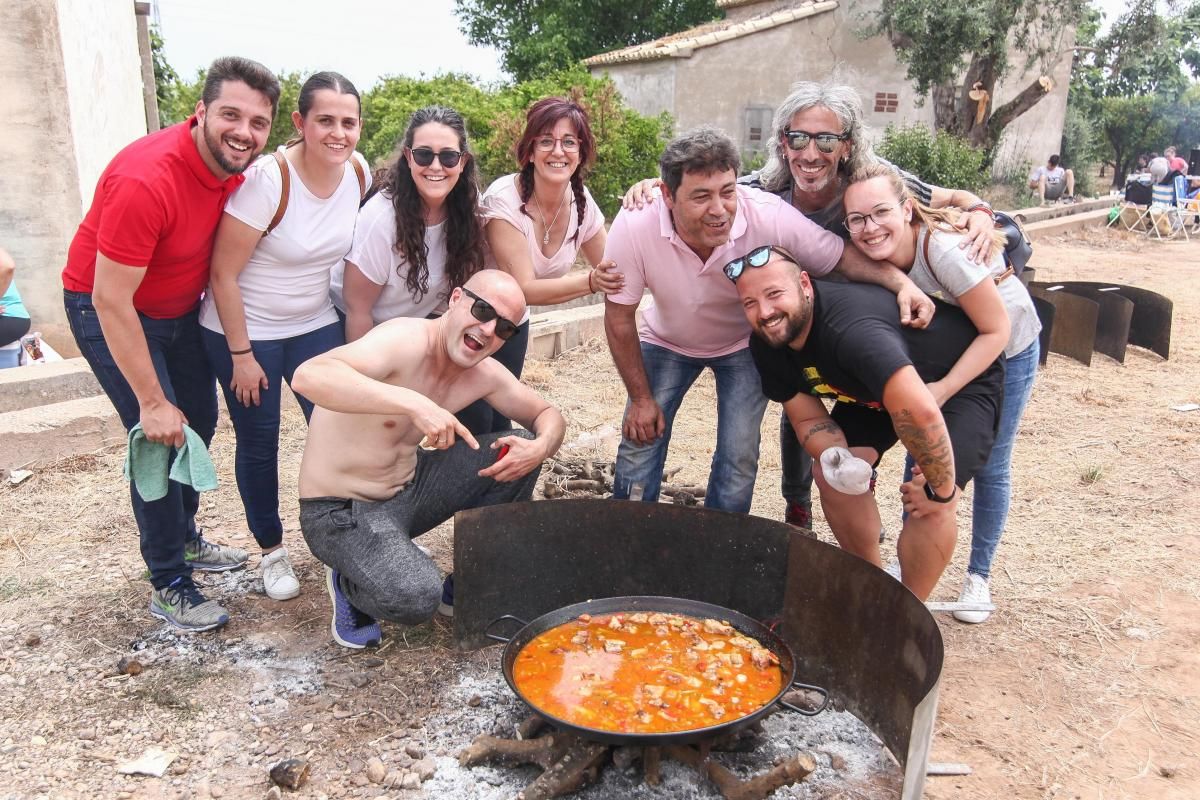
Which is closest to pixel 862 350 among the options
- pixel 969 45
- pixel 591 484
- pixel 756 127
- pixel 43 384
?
pixel 591 484

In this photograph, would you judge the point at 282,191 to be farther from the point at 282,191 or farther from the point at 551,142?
the point at 551,142

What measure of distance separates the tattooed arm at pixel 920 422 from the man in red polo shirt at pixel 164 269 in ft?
7.57

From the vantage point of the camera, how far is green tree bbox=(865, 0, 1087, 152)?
55.1 feet

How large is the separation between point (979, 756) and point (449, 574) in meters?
2.20

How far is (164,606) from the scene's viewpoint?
370cm

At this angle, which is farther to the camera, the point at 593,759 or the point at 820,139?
the point at 820,139

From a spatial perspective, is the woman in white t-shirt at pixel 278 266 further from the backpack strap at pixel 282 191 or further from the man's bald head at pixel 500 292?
the man's bald head at pixel 500 292

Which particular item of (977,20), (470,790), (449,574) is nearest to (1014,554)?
(449,574)

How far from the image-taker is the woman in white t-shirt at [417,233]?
359cm

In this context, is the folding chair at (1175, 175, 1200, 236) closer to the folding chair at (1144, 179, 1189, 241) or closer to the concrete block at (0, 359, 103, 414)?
the folding chair at (1144, 179, 1189, 241)

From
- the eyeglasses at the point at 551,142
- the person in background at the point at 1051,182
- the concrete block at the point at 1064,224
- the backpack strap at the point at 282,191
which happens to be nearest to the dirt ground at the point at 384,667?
the backpack strap at the point at 282,191

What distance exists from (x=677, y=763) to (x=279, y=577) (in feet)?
6.47

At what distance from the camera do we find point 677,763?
2961 mm

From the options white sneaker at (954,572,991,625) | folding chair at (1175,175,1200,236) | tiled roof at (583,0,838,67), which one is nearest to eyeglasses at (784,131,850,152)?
white sneaker at (954,572,991,625)
